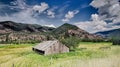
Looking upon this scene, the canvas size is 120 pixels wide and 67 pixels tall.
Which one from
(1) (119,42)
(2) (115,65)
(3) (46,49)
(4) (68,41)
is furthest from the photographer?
(1) (119,42)

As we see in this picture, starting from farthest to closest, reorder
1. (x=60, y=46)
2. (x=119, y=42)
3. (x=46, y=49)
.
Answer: (x=119, y=42), (x=60, y=46), (x=46, y=49)

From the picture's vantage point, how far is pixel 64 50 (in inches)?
2518

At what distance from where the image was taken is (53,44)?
62.1 meters

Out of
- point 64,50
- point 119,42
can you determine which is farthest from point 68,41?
point 119,42

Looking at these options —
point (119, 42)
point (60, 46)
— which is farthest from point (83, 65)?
point (119, 42)

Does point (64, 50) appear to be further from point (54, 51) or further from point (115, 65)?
point (115, 65)

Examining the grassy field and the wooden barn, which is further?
the wooden barn

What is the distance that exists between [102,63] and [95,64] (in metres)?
0.29

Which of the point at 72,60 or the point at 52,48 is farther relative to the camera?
the point at 52,48

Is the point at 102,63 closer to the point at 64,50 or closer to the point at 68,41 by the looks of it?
the point at 64,50

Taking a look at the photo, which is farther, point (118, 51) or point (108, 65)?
point (118, 51)

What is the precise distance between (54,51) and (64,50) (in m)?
3.68

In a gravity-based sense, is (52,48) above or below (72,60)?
below

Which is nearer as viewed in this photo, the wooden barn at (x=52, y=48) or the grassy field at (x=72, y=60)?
the grassy field at (x=72, y=60)
